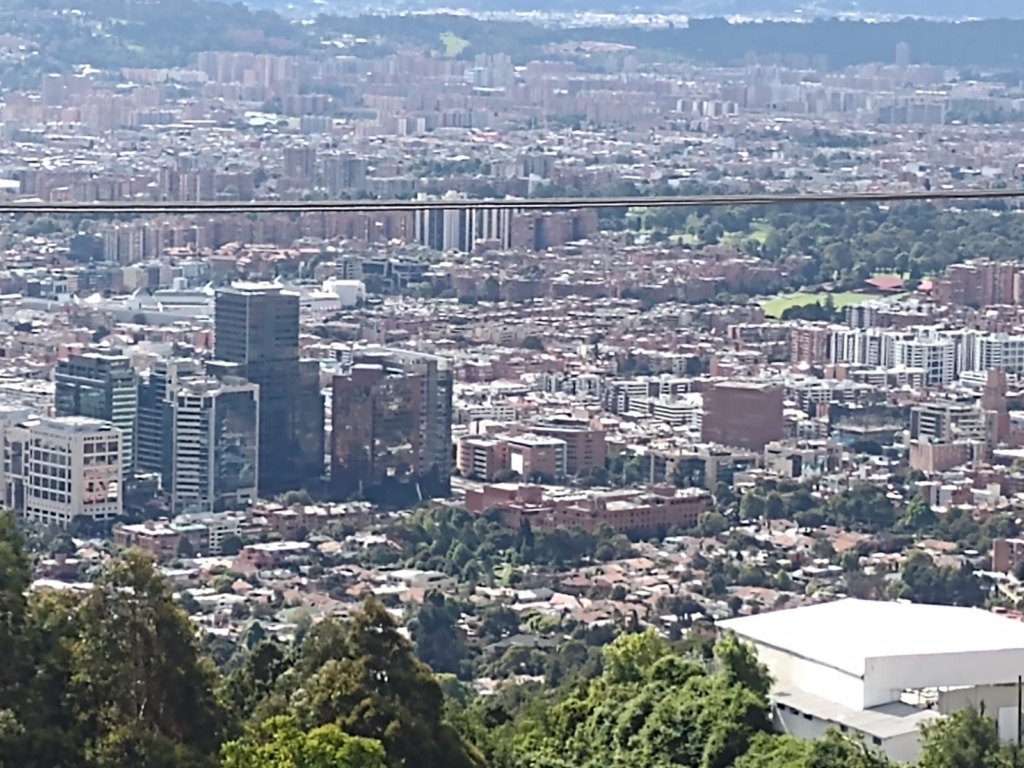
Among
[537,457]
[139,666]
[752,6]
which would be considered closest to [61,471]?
[537,457]

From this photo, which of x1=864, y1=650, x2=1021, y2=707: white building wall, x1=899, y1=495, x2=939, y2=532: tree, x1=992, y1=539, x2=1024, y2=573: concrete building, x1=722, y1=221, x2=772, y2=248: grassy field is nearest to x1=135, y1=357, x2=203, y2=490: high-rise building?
x1=899, y1=495, x2=939, y2=532: tree

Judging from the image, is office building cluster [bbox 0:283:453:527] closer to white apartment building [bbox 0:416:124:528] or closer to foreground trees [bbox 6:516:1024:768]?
white apartment building [bbox 0:416:124:528]

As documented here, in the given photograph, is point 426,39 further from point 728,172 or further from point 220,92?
point 728,172

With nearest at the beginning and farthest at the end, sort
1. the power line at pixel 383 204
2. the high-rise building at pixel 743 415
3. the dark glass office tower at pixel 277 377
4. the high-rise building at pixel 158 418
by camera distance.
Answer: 1. the power line at pixel 383 204
2. the high-rise building at pixel 158 418
3. the dark glass office tower at pixel 277 377
4. the high-rise building at pixel 743 415

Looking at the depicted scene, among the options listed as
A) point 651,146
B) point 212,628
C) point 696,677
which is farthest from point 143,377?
point 651,146

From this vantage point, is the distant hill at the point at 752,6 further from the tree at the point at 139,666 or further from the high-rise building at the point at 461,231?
the tree at the point at 139,666

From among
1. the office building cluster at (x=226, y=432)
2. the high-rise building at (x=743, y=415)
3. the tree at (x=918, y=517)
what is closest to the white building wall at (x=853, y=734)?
the tree at (x=918, y=517)
